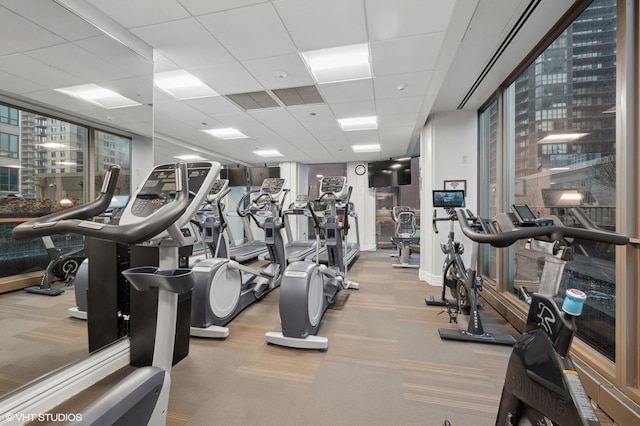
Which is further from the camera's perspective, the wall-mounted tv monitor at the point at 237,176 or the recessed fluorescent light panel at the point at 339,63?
A: the wall-mounted tv monitor at the point at 237,176

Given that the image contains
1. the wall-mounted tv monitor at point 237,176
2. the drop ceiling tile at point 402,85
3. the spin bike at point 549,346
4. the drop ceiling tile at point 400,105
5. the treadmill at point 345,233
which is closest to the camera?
the spin bike at point 549,346

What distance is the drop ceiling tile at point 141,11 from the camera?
7.25 ft

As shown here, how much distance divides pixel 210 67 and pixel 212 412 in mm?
3402

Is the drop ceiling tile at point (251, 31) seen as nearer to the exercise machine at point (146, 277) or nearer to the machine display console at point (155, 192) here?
the machine display console at point (155, 192)

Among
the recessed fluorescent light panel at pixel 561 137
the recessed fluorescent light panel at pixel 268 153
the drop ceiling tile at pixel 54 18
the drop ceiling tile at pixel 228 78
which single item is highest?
the recessed fluorescent light panel at pixel 268 153

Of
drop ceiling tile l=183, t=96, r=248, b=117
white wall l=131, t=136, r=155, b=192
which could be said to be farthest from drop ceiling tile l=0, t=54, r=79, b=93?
drop ceiling tile l=183, t=96, r=248, b=117

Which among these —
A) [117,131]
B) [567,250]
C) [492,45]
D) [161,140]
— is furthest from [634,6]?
[161,140]

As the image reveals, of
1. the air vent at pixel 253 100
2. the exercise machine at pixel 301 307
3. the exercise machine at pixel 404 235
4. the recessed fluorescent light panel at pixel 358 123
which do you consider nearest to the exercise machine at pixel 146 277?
the exercise machine at pixel 301 307

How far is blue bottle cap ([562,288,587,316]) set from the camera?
810mm

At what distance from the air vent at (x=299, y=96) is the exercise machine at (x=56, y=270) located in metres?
3.59

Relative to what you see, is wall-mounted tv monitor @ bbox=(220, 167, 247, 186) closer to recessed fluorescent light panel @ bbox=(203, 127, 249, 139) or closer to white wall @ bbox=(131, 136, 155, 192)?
recessed fluorescent light panel @ bbox=(203, 127, 249, 139)

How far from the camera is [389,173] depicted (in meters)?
8.54

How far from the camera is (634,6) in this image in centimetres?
173

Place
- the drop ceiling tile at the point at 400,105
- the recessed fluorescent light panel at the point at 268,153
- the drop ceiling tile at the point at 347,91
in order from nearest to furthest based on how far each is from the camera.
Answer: the drop ceiling tile at the point at 347,91
the drop ceiling tile at the point at 400,105
the recessed fluorescent light panel at the point at 268,153
